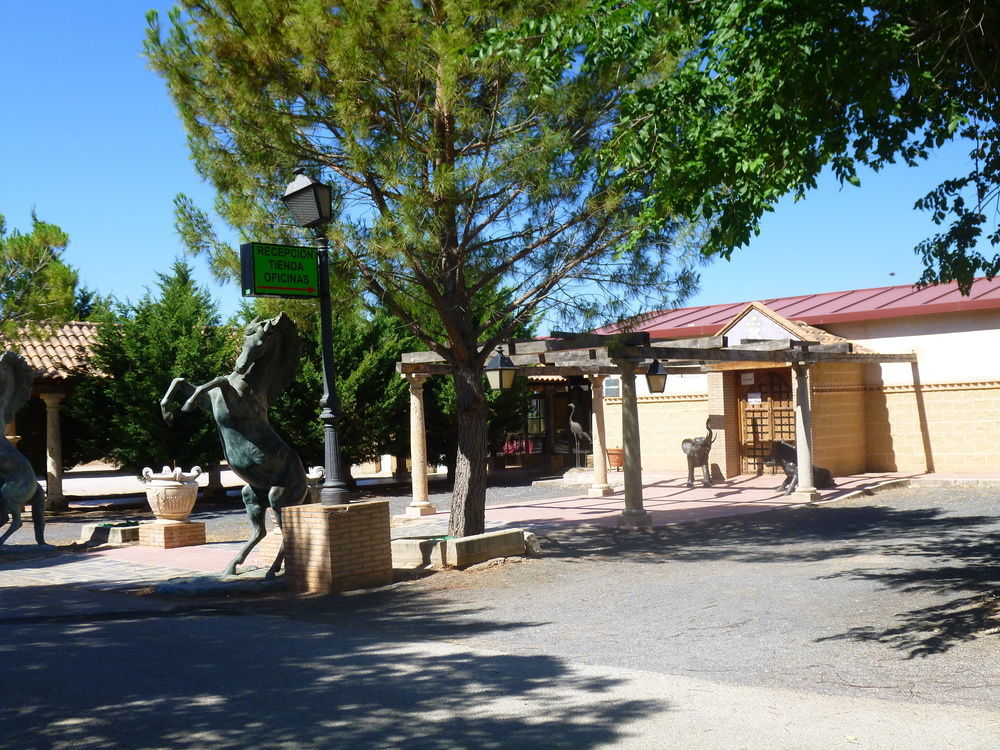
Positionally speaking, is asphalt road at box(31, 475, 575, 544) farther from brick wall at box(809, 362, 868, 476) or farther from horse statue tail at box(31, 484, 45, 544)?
brick wall at box(809, 362, 868, 476)

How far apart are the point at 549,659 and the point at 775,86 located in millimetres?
4306

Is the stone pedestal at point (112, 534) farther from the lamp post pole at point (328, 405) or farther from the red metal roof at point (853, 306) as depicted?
the red metal roof at point (853, 306)

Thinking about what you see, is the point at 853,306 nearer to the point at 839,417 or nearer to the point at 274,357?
the point at 839,417

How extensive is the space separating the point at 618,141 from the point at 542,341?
19.5 ft

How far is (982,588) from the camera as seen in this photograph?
8.15 metres

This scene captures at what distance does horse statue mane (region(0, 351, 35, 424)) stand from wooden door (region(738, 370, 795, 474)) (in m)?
14.0

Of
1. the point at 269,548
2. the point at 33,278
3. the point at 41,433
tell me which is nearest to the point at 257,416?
the point at 269,548

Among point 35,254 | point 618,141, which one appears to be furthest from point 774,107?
point 35,254

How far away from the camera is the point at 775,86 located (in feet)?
22.9

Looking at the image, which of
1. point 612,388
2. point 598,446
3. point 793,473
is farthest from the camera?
point 612,388

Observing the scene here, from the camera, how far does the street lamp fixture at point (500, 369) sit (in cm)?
1484

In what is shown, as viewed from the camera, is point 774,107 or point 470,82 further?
point 470,82

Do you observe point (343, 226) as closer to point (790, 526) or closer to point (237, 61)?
point (237, 61)

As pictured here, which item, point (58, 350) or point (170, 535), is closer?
point (170, 535)
